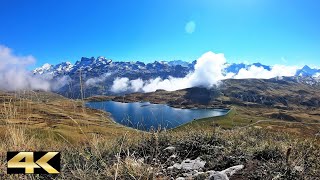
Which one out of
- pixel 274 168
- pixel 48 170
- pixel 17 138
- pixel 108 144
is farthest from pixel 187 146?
pixel 48 170

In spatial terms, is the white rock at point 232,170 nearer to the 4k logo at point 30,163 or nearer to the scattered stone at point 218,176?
the scattered stone at point 218,176

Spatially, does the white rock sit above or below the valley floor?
below

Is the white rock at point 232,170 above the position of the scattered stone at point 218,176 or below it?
below

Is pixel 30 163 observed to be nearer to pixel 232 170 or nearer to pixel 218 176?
pixel 218 176

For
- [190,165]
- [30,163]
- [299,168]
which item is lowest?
[190,165]

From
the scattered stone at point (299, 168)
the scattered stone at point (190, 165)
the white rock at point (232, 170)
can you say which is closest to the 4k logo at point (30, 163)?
the white rock at point (232, 170)

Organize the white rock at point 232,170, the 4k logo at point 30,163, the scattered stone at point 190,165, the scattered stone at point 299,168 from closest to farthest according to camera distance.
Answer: the 4k logo at point 30,163 < the scattered stone at point 299,168 < the white rock at point 232,170 < the scattered stone at point 190,165

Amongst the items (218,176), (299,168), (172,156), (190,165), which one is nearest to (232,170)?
(218,176)

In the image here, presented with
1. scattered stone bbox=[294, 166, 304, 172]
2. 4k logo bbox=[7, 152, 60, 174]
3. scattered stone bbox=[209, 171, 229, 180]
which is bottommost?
scattered stone bbox=[209, 171, 229, 180]

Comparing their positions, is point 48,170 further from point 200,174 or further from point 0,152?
point 0,152

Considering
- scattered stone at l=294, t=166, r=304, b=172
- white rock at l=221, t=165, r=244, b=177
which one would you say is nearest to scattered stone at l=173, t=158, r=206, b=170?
white rock at l=221, t=165, r=244, b=177

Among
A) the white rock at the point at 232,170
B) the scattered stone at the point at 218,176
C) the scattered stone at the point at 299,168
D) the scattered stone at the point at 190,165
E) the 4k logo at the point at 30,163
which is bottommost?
the scattered stone at the point at 190,165

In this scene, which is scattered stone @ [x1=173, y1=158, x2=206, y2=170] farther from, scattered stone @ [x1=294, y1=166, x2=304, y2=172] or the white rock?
scattered stone @ [x1=294, y1=166, x2=304, y2=172]

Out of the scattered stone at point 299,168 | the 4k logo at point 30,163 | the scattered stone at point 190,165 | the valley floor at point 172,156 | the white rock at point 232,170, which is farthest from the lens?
the scattered stone at point 190,165
